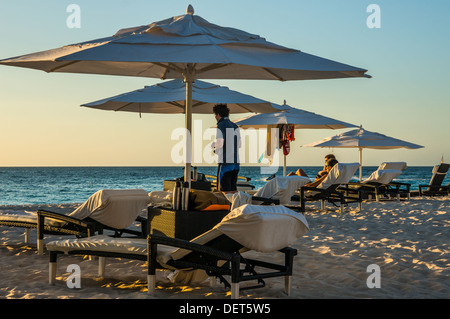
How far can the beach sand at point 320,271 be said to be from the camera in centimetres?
395

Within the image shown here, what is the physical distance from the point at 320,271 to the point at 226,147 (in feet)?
7.27

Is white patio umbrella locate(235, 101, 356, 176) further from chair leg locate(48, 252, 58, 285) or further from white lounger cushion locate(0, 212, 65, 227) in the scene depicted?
chair leg locate(48, 252, 58, 285)

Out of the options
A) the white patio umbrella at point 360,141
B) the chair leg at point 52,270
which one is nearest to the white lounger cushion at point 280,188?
the chair leg at point 52,270

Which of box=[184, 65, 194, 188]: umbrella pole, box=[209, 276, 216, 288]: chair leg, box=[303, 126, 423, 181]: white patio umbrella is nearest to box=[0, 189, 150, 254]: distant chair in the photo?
box=[184, 65, 194, 188]: umbrella pole

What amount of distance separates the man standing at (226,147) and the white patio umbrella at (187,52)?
874 millimetres

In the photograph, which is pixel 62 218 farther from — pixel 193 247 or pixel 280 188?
pixel 280 188

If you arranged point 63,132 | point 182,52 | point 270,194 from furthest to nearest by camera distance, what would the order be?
1. point 63,132
2. point 270,194
3. point 182,52

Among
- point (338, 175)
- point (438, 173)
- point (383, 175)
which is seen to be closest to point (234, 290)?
point (338, 175)

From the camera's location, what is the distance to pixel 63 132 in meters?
44.2

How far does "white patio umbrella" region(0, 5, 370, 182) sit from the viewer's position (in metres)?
4.16
